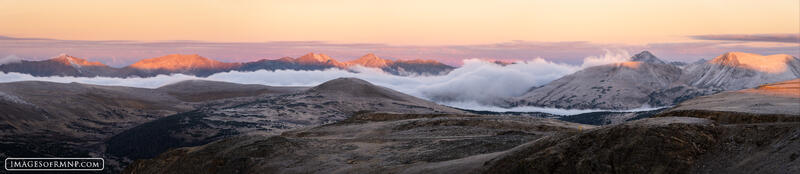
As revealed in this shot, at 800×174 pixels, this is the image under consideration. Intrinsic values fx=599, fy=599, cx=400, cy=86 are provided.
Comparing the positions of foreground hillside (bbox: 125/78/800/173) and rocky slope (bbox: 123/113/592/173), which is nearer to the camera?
foreground hillside (bbox: 125/78/800/173)

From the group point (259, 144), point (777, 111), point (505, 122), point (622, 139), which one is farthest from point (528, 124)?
point (622, 139)

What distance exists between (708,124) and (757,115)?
1452 centimetres

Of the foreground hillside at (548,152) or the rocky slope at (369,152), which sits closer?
the foreground hillside at (548,152)

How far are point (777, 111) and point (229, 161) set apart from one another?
44.1 m

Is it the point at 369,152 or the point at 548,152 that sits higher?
the point at 548,152

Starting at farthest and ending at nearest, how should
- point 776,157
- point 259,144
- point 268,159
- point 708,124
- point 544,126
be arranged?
point 544,126
point 259,144
point 268,159
point 708,124
point 776,157

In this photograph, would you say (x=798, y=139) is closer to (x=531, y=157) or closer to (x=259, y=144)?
(x=531, y=157)

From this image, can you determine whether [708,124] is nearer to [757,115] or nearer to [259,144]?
[757,115]

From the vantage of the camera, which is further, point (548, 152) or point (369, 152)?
point (369, 152)

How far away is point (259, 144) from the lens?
53969 millimetres

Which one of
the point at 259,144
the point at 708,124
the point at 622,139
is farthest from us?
the point at 259,144

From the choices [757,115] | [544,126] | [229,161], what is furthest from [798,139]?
[229,161]

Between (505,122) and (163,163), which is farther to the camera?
(505,122)

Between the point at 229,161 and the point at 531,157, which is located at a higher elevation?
the point at 531,157
